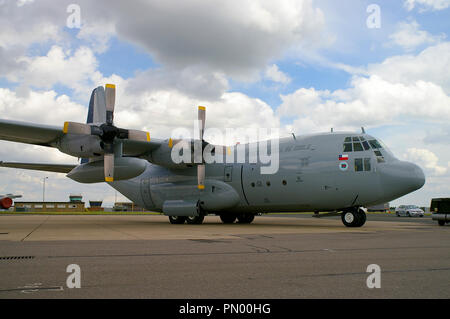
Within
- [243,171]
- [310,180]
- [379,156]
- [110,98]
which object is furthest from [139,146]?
[379,156]

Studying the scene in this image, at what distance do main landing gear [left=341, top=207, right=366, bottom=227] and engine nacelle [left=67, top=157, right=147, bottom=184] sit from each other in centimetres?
1040

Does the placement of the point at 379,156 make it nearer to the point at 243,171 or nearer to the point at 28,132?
the point at 243,171

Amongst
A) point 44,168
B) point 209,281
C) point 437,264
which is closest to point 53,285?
point 209,281

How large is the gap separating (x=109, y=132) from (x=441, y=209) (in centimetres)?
1826

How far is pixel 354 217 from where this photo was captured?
18453 millimetres

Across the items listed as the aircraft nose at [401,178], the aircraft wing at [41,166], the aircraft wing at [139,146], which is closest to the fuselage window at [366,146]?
the aircraft nose at [401,178]

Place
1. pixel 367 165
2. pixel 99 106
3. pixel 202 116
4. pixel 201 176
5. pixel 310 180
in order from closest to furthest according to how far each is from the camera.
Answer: pixel 367 165, pixel 310 180, pixel 201 176, pixel 202 116, pixel 99 106

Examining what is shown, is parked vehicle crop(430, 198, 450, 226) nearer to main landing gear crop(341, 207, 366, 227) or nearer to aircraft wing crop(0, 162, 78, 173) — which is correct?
main landing gear crop(341, 207, 366, 227)

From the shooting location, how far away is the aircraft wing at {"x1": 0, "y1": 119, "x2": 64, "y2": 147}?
17281 millimetres

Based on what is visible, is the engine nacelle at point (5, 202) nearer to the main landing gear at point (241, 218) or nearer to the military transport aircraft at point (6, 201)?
the military transport aircraft at point (6, 201)

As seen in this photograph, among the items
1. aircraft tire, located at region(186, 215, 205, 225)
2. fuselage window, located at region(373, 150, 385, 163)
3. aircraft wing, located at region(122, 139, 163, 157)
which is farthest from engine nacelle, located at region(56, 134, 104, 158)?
fuselage window, located at region(373, 150, 385, 163)

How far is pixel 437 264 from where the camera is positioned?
711 centimetres

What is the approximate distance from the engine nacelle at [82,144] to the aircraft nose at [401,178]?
43.2 ft
